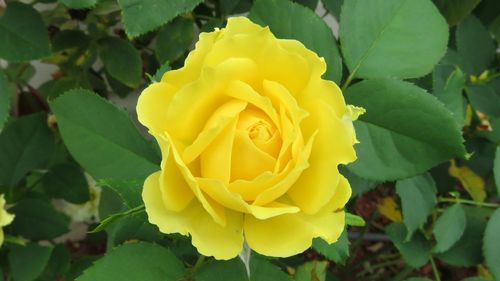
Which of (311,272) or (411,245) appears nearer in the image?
(311,272)

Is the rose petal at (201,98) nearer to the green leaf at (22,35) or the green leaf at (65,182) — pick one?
the green leaf at (22,35)

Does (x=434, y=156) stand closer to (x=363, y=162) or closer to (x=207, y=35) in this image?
(x=363, y=162)

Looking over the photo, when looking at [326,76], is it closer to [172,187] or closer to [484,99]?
[172,187]

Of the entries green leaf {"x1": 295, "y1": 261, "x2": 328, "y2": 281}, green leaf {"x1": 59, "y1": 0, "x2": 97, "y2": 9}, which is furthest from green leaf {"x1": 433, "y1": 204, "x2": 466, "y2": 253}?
green leaf {"x1": 59, "y1": 0, "x2": 97, "y2": 9}

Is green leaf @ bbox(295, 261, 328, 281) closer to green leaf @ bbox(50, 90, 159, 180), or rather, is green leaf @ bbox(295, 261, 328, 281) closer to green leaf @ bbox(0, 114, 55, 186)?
green leaf @ bbox(50, 90, 159, 180)

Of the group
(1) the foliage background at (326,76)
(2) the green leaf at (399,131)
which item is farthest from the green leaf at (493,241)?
(2) the green leaf at (399,131)

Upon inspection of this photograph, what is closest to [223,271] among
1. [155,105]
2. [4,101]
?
[155,105]
